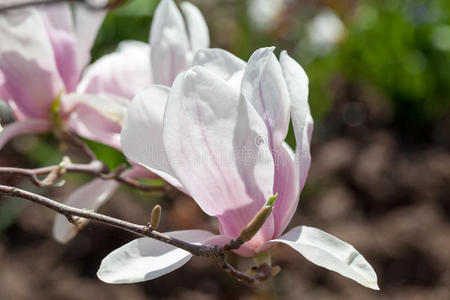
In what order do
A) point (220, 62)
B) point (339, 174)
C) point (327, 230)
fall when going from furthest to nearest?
point (339, 174), point (327, 230), point (220, 62)

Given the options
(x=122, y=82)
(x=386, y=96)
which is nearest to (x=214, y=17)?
(x=386, y=96)

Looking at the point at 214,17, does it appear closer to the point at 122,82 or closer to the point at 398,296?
the point at 398,296

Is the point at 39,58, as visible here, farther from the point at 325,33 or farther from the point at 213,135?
the point at 325,33

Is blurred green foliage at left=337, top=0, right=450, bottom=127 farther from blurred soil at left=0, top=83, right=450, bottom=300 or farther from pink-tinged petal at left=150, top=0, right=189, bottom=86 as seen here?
pink-tinged petal at left=150, top=0, right=189, bottom=86

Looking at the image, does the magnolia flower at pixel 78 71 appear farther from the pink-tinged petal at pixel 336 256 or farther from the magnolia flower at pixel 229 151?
the pink-tinged petal at pixel 336 256

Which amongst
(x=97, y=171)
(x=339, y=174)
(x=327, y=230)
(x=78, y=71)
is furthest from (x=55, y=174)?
(x=339, y=174)

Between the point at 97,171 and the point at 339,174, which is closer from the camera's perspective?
the point at 97,171
